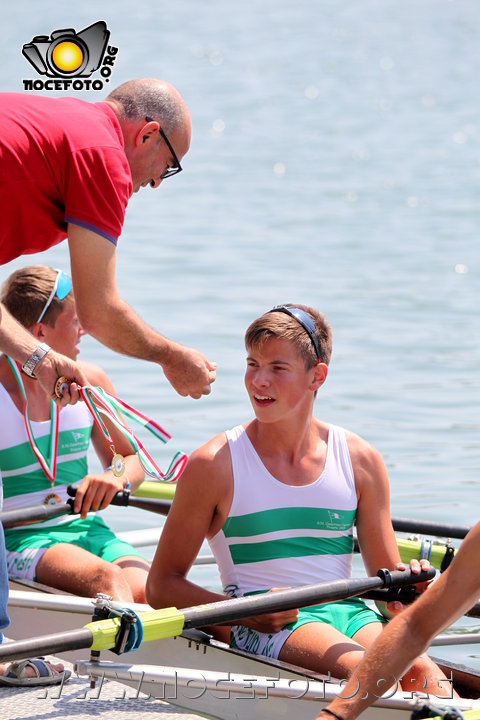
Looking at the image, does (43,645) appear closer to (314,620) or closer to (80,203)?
(314,620)

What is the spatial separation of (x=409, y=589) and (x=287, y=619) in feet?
1.61

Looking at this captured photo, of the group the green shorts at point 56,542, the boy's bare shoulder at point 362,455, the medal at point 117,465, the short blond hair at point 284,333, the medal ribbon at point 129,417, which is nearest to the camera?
the short blond hair at point 284,333

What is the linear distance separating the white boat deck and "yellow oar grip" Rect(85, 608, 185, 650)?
1.38ft

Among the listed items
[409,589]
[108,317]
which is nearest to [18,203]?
[108,317]

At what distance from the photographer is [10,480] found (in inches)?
221

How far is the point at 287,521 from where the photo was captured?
4512mm

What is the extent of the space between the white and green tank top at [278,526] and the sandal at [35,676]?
0.66 metres

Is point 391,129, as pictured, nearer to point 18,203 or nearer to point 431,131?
point 431,131

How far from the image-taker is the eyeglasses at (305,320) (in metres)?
4.58

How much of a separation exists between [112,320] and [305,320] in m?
0.67

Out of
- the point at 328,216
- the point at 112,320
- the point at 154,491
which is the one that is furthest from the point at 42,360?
the point at 328,216

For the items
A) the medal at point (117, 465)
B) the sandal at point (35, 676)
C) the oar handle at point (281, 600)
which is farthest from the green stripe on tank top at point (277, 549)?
the medal at point (117, 465)

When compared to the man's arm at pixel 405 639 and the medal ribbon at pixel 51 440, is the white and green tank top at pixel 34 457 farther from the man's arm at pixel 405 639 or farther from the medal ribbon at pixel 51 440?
the man's arm at pixel 405 639

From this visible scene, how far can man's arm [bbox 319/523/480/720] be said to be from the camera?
319 cm
